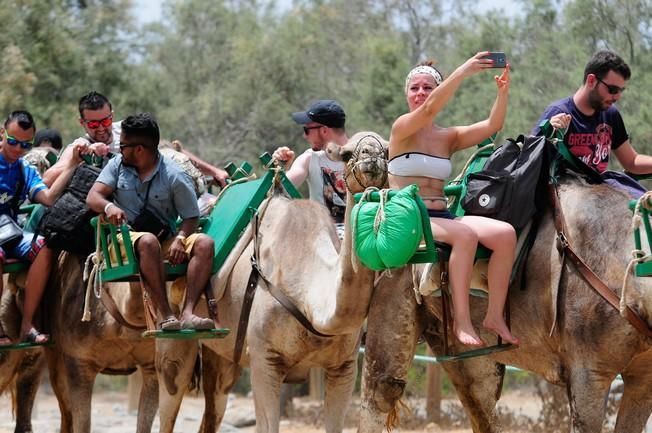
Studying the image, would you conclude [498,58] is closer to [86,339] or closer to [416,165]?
[416,165]

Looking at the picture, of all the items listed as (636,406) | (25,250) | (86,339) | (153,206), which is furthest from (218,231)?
(636,406)

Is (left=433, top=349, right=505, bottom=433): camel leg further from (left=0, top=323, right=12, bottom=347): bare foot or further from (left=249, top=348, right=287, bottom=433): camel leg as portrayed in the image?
(left=0, top=323, right=12, bottom=347): bare foot

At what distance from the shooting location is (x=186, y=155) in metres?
10.7

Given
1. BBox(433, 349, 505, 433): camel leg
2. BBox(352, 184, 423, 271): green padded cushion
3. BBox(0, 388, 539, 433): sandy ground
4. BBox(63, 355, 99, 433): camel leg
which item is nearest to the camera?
BBox(352, 184, 423, 271): green padded cushion

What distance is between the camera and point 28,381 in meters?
12.0

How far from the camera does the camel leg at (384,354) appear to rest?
7.96 m

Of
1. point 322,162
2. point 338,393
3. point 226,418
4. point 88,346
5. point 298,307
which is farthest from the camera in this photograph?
point 226,418

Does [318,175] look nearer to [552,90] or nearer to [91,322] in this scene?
[91,322]

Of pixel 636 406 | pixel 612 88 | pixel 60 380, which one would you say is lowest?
pixel 60 380

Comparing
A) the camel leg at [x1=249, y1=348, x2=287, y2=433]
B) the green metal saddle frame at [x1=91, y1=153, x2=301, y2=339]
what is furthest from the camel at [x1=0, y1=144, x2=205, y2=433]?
the camel leg at [x1=249, y1=348, x2=287, y2=433]

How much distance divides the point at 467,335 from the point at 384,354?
2.10 ft

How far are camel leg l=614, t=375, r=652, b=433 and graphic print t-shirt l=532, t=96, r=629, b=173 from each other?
56.4 inches

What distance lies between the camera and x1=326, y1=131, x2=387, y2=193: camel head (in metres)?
7.49

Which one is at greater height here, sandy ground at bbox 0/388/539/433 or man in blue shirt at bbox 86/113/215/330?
Result: man in blue shirt at bbox 86/113/215/330
